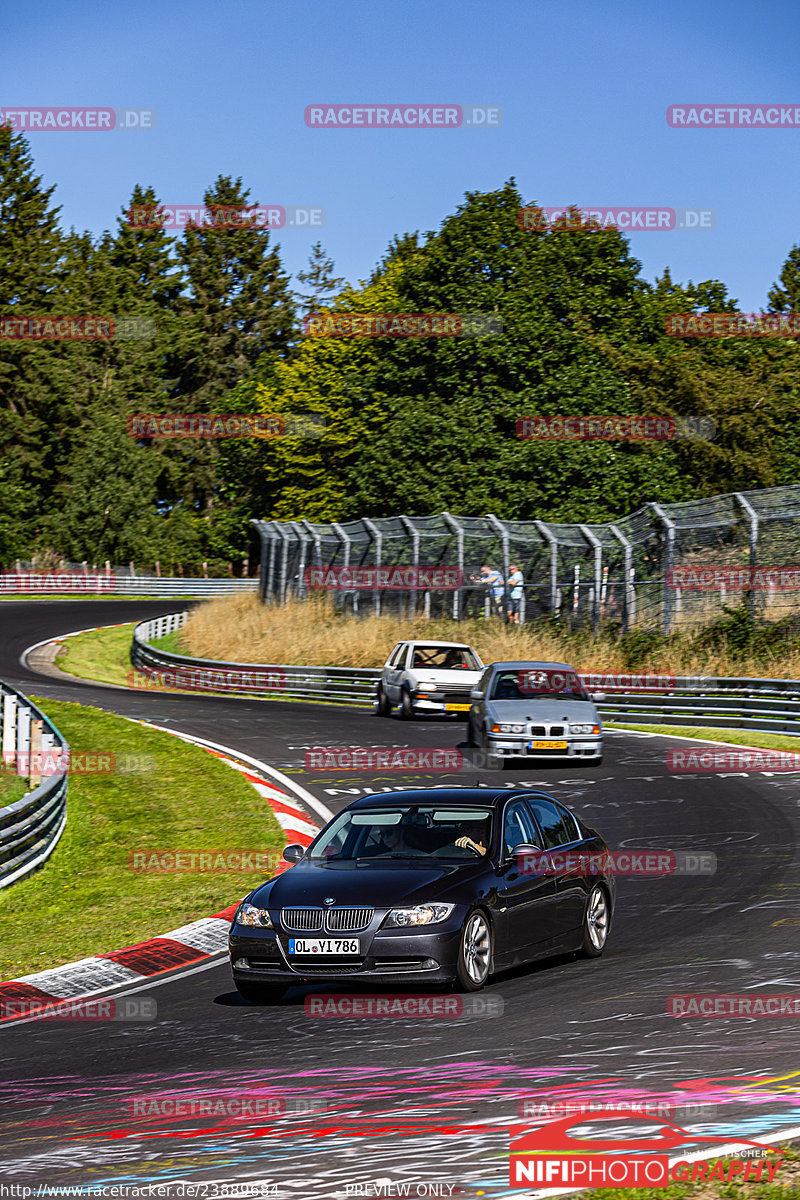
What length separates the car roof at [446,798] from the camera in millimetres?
10812

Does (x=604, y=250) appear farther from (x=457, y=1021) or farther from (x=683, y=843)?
(x=457, y=1021)

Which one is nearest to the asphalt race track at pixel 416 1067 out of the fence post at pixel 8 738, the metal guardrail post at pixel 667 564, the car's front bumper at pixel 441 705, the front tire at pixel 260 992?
the front tire at pixel 260 992

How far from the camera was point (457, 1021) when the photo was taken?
8.93m

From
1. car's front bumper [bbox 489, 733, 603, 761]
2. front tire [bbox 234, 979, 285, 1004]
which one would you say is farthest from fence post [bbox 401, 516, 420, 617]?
front tire [bbox 234, 979, 285, 1004]

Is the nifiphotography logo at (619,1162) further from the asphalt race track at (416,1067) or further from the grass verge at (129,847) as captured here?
the grass verge at (129,847)

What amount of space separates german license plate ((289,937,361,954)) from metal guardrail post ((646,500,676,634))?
2320 cm

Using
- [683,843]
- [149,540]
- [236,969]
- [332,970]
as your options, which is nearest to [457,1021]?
[332,970]

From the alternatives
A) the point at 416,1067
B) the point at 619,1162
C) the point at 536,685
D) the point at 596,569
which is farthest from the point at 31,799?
the point at 596,569

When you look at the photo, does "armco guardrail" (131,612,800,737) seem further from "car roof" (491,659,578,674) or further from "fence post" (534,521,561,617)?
"car roof" (491,659,578,674)

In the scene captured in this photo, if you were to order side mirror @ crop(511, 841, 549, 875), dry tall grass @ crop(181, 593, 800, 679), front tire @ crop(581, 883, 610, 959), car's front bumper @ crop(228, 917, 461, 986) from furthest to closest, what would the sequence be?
dry tall grass @ crop(181, 593, 800, 679) → front tire @ crop(581, 883, 610, 959) → side mirror @ crop(511, 841, 549, 875) → car's front bumper @ crop(228, 917, 461, 986)

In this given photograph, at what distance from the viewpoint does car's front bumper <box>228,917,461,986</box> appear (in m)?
9.34

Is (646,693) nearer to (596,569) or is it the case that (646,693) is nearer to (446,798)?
(596,569)

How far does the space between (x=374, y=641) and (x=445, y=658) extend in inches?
359

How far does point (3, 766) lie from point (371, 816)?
10.5 meters
